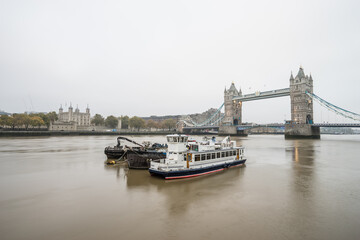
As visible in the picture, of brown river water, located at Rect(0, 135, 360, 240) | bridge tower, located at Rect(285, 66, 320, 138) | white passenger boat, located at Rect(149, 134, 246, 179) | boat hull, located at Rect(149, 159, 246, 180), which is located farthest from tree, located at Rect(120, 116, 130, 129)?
boat hull, located at Rect(149, 159, 246, 180)

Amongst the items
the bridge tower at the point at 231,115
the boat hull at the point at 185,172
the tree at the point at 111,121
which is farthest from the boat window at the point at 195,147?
the tree at the point at 111,121

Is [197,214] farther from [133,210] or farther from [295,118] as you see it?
[295,118]

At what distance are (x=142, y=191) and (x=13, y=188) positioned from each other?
340 inches

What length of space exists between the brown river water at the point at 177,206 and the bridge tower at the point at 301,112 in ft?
205

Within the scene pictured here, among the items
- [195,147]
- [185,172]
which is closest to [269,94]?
[195,147]

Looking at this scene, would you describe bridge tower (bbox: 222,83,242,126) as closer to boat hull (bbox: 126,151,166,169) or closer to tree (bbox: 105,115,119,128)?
tree (bbox: 105,115,119,128)

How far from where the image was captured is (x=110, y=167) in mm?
19297

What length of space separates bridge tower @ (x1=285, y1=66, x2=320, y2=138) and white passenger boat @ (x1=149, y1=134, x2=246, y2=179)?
65.7m

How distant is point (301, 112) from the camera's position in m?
75.1

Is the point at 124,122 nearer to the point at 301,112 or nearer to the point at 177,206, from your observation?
the point at 301,112

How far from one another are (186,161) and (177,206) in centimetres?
558

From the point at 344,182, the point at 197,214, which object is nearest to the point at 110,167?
the point at 197,214

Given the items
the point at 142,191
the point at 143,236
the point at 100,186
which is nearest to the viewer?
the point at 143,236

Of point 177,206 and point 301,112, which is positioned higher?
point 301,112
